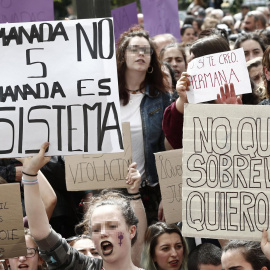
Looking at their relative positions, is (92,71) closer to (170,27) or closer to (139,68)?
(139,68)

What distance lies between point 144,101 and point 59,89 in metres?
1.56

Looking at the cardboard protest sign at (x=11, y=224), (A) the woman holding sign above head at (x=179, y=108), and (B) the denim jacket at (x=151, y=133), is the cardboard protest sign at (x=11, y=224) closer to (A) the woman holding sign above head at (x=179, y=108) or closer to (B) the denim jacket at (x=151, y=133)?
(A) the woman holding sign above head at (x=179, y=108)

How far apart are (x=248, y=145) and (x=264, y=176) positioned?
0.16 metres

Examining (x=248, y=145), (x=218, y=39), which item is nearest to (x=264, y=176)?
(x=248, y=145)

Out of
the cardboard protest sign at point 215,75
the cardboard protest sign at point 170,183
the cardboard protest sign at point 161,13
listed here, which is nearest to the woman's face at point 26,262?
the cardboard protest sign at point 170,183

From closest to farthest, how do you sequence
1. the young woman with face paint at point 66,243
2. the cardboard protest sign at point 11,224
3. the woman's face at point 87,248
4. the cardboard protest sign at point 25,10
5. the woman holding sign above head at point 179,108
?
the young woman with face paint at point 66,243 < the cardboard protest sign at point 11,224 < the woman holding sign above head at point 179,108 < the woman's face at point 87,248 < the cardboard protest sign at point 25,10

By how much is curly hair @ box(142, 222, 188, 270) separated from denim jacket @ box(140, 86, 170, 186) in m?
0.53

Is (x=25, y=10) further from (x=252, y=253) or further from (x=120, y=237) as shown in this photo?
(x=252, y=253)

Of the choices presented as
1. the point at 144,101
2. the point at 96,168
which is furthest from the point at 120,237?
the point at 144,101

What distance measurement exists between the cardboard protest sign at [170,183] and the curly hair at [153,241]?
20 cm

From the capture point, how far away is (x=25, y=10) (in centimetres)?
611

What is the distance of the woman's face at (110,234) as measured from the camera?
417cm

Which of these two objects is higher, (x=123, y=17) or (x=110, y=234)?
(x=123, y=17)

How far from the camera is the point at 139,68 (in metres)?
5.80
